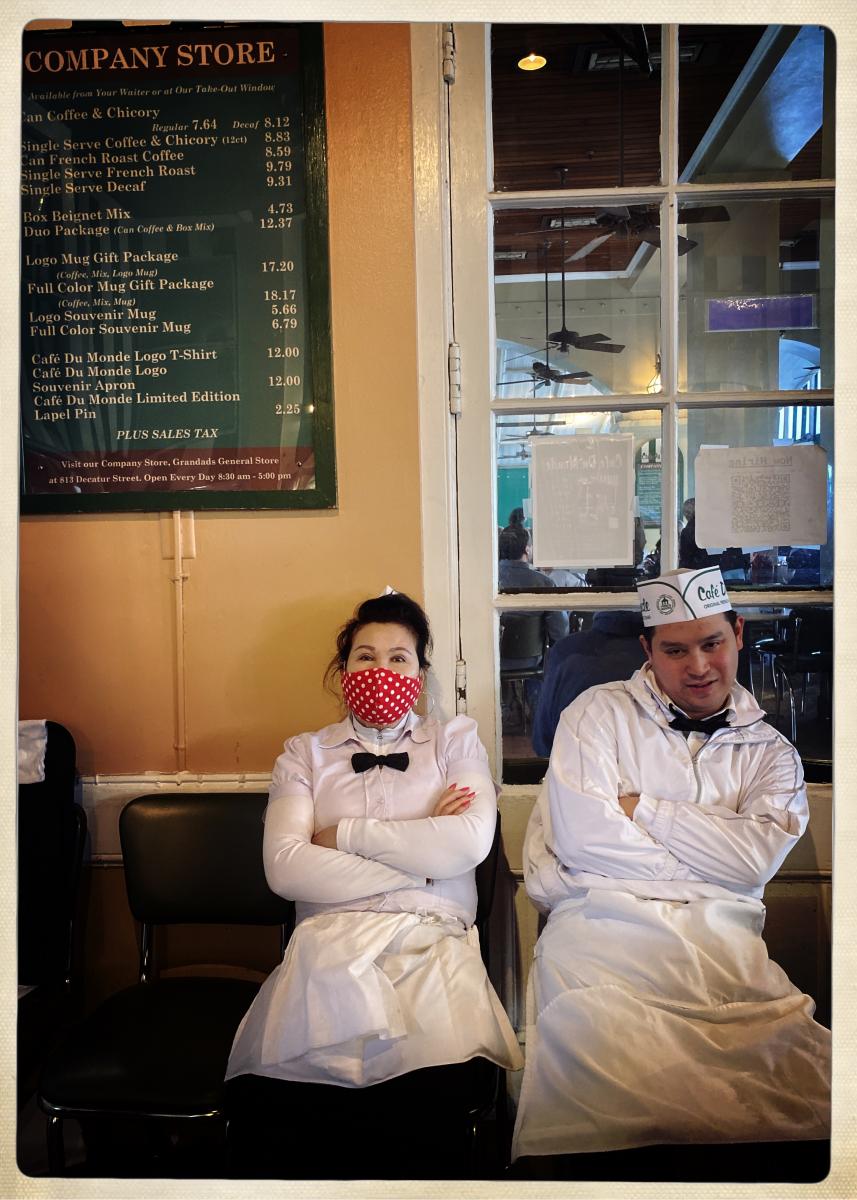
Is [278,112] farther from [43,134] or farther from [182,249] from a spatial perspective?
[43,134]

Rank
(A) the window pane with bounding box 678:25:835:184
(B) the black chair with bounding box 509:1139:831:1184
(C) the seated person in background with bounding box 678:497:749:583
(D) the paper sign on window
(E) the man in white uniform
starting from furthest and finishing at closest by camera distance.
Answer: (C) the seated person in background with bounding box 678:497:749:583
(D) the paper sign on window
(A) the window pane with bounding box 678:25:835:184
(E) the man in white uniform
(B) the black chair with bounding box 509:1139:831:1184

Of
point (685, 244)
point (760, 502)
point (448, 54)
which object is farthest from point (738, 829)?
point (448, 54)

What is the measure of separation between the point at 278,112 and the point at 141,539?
3.57ft

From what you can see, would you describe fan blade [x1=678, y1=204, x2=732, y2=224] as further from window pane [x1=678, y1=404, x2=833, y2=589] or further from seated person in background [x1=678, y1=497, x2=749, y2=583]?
seated person in background [x1=678, y1=497, x2=749, y2=583]

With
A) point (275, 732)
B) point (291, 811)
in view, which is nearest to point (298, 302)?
point (275, 732)

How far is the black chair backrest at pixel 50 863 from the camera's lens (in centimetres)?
208

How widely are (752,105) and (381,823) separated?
182 centimetres

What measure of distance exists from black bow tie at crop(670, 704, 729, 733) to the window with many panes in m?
0.14

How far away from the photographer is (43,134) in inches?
81.0

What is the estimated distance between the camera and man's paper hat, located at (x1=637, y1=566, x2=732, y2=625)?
1.92 metres

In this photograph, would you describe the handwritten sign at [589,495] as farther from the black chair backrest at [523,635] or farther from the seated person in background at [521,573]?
the black chair backrest at [523,635]

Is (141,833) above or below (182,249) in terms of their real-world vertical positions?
below

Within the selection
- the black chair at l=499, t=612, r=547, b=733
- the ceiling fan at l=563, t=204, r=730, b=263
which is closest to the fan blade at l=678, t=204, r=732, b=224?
the ceiling fan at l=563, t=204, r=730, b=263

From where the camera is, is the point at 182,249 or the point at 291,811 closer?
the point at 291,811
